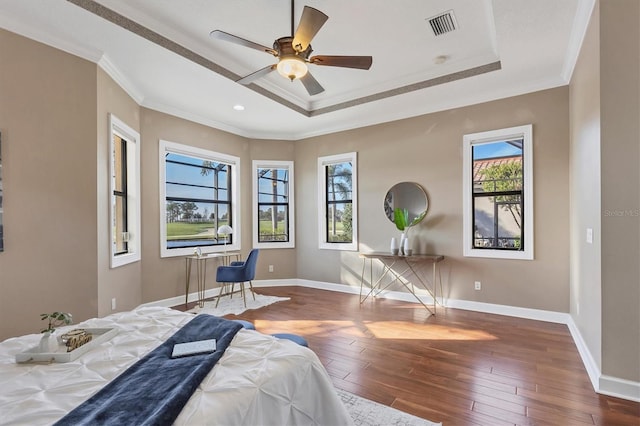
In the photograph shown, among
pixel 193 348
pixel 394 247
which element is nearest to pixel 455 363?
pixel 394 247

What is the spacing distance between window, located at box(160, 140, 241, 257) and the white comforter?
3.16 metres

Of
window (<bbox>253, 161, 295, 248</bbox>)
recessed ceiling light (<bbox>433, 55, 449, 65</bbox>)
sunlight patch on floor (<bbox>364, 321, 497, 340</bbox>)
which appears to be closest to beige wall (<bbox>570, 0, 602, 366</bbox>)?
sunlight patch on floor (<bbox>364, 321, 497, 340</bbox>)

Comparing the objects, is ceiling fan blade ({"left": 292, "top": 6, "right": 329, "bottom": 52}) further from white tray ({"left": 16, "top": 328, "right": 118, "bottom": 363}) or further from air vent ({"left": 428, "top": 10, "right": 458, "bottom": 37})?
white tray ({"left": 16, "top": 328, "right": 118, "bottom": 363})

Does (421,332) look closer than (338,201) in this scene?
Yes

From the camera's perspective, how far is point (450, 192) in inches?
173

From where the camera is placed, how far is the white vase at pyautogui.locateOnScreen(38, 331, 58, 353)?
4.90 ft

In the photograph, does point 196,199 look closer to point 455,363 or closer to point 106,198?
point 106,198

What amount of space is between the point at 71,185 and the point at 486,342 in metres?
4.38

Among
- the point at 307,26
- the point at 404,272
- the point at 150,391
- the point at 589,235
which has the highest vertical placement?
the point at 307,26

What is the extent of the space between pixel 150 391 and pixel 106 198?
9.40 feet

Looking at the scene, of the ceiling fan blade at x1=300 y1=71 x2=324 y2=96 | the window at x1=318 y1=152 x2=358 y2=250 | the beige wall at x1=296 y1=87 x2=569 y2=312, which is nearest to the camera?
the ceiling fan blade at x1=300 y1=71 x2=324 y2=96

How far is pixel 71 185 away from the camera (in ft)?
9.73

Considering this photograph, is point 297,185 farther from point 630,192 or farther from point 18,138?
point 630,192

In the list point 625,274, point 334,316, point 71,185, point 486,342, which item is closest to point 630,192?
point 625,274
